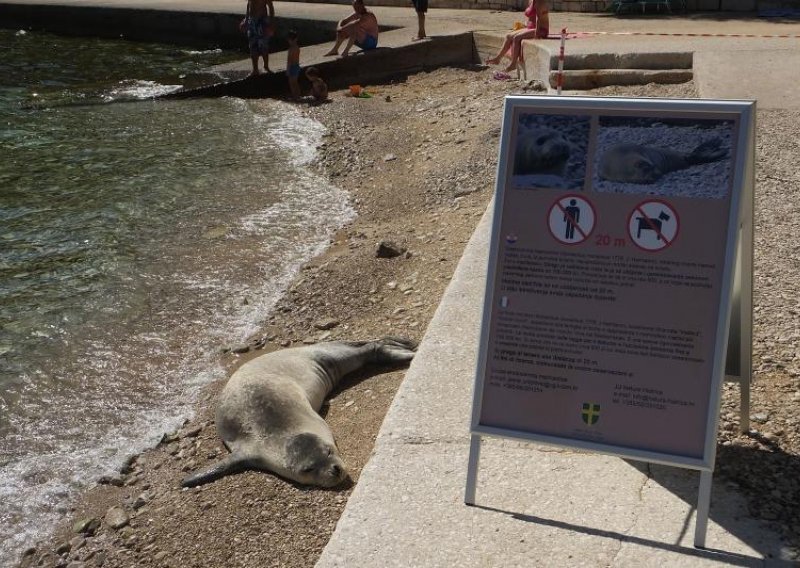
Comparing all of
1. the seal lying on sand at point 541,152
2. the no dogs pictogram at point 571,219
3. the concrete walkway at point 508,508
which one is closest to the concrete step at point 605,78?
the concrete walkway at point 508,508

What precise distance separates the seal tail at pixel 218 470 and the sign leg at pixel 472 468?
6.49 feet

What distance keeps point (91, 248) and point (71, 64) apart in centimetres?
1161

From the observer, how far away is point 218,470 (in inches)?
→ 211

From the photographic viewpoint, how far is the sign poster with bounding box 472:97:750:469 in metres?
3.35

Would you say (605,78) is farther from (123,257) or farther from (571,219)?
Result: (571,219)

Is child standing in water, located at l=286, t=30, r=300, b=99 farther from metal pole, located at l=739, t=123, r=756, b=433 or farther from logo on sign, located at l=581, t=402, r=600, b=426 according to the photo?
logo on sign, located at l=581, t=402, r=600, b=426

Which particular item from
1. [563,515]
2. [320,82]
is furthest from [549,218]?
[320,82]

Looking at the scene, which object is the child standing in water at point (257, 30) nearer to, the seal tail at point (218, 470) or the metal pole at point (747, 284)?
the seal tail at point (218, 470)

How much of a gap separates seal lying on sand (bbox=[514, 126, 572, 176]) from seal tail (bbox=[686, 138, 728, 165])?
428mm

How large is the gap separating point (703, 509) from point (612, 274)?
2.85ft

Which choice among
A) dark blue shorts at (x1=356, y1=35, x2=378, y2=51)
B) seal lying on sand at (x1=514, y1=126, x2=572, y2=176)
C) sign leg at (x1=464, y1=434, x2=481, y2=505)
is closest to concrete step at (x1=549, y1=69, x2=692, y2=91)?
dark blue shorts at (x1=356, y1=35, x2=378, y2=51)

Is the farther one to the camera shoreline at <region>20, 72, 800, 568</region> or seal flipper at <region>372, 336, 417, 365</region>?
seal flipper at <region>372, 336, 417, 365</region>

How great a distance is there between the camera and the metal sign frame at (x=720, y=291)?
331 centimetres

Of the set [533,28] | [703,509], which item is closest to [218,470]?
[703,509]
